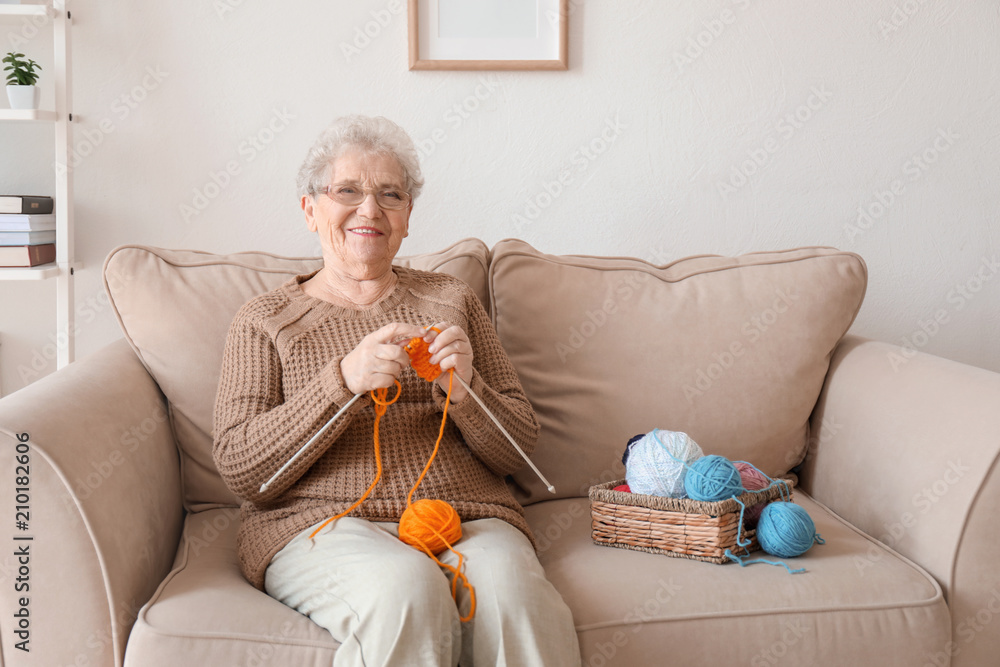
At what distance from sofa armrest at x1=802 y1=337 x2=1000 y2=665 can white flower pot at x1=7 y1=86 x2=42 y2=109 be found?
1.87 metres

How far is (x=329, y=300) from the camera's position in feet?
5.00

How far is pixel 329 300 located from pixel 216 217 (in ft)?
2.39

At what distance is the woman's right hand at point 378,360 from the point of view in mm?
1273

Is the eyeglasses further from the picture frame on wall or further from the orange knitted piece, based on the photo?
the picture frame on wall

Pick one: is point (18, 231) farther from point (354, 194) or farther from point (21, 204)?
point (354, 194)

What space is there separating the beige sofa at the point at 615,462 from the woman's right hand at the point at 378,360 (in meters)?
0.36

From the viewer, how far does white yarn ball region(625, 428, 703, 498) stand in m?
1.38

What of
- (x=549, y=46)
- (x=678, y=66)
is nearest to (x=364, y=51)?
(x=549, y=46)

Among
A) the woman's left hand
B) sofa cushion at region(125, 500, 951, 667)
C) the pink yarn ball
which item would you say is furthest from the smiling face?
the pink yarn ball

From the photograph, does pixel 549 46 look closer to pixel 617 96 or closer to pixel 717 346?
pixel 617 96

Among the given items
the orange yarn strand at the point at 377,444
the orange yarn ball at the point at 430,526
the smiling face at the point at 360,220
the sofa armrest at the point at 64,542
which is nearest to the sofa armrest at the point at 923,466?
the orange yarn ball at the point at 430,526

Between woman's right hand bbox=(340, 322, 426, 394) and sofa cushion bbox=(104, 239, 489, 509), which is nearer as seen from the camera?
woman's right hand bbox=(340, 322, 426, 394)

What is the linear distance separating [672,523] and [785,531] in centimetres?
18

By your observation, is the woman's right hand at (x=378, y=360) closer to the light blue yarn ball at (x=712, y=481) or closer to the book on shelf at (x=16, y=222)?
the light blue yarn ball at (x=712, y=481)
